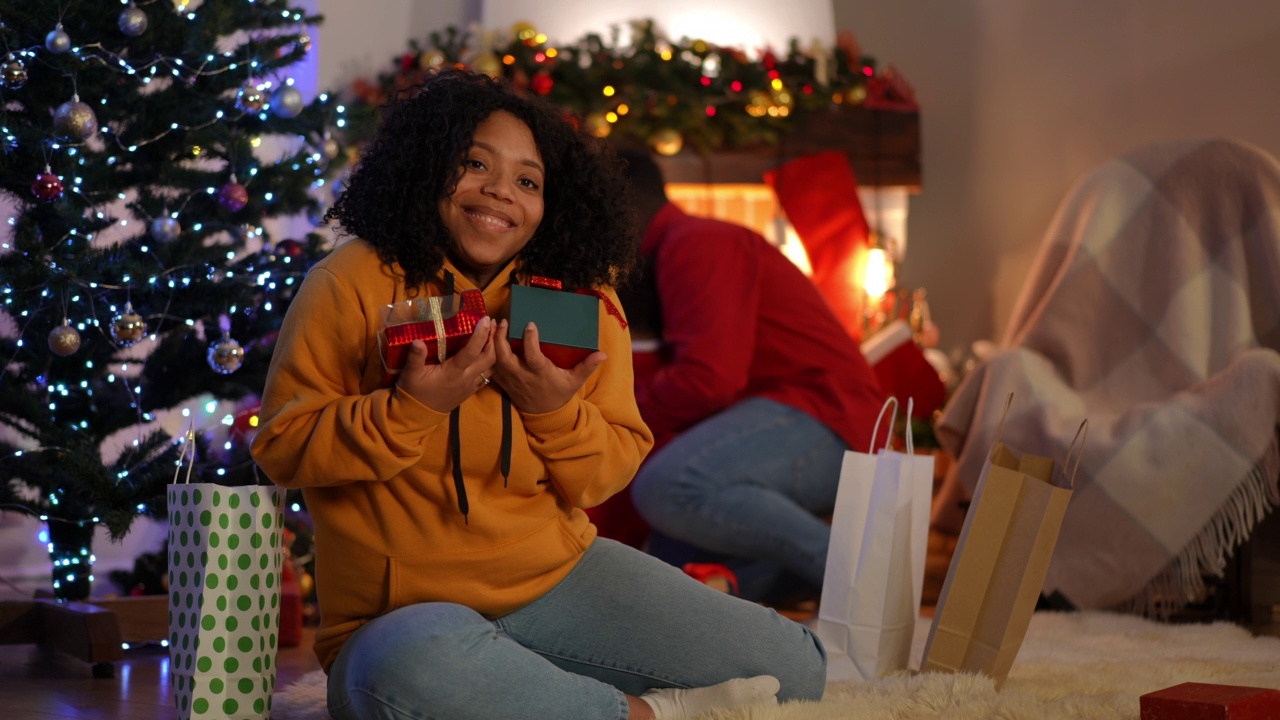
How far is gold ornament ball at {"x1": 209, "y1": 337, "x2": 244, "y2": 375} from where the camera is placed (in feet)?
6.55

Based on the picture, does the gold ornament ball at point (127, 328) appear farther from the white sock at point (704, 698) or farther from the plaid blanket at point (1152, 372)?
the plaid blanket at point (1152, 372)

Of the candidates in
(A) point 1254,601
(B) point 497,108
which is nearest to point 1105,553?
(A) point 1254,601

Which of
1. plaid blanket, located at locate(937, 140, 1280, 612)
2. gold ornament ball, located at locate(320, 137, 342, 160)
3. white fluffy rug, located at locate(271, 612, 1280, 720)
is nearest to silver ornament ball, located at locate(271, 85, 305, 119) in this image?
gold ornament ball, located at locate(320, 137, 342, 160)

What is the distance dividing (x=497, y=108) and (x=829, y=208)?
2295 millimetres

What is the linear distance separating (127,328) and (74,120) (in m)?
0.33

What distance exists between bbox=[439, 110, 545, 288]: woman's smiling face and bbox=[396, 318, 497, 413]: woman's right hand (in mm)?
154

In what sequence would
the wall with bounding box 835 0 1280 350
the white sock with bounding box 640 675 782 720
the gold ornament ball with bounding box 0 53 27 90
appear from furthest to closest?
the wall with bounding box 835 0 1280 350
the gold ornament ball with bounding box 0 53 27 90
the white sock with bounding box 640 675 782 720

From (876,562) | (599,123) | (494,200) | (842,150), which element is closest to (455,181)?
(494,200)

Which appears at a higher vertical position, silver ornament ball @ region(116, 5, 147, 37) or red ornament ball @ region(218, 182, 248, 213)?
silver ornament ball @ region(116, 5, 147, 37)

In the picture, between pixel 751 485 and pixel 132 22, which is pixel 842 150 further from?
pixel 132 22

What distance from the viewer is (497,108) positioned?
4.50 ft

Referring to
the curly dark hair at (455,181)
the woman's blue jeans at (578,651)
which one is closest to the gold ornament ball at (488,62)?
the curly dark hair at (455,181)

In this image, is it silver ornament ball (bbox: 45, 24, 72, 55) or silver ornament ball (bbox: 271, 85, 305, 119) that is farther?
silver ornament ball (bbox: 271, 85, 305, 119)

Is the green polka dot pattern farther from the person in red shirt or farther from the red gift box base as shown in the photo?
the person in red shirt
